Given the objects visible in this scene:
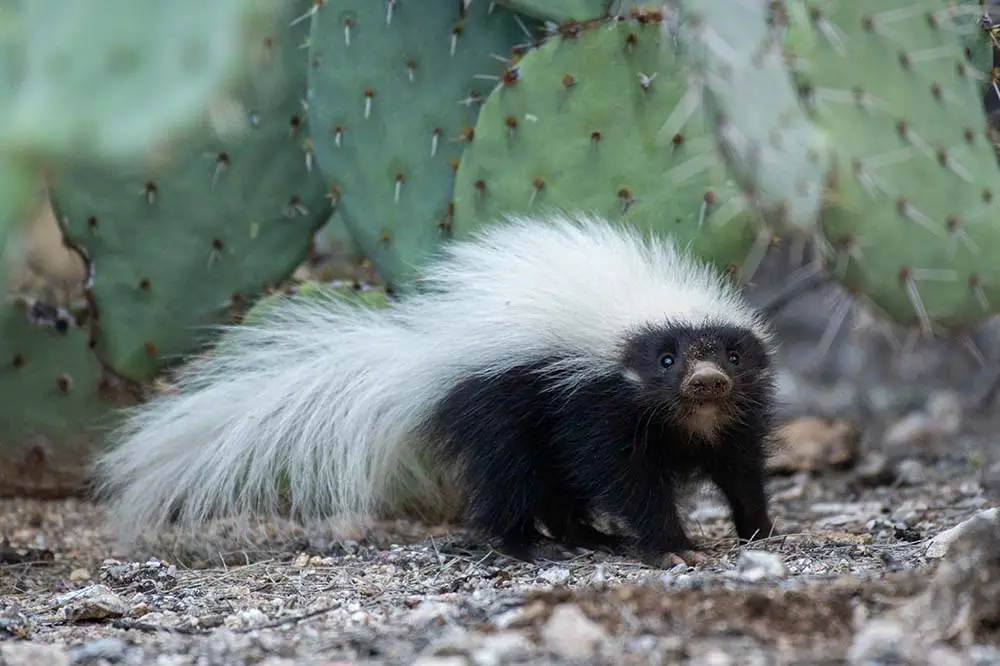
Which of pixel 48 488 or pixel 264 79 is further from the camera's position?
pixel 48 488

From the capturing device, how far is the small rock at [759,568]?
12.8 feet

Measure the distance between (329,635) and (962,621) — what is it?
160 centimetres

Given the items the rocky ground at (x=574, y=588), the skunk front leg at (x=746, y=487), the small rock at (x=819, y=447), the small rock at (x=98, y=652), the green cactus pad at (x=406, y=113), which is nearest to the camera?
the rocky ground at (x=574, y=588)

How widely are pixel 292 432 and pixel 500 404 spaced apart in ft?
3.03

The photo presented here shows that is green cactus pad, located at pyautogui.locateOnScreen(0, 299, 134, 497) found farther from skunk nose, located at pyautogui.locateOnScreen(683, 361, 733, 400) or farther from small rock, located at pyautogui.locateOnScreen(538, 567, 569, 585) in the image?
skunk nose, located at pyautogui.locateOnScreen(683, 361, 733, 400)

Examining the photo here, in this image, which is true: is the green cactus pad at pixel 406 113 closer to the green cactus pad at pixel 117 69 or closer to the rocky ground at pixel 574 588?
the rocky ground at pixel 574 588

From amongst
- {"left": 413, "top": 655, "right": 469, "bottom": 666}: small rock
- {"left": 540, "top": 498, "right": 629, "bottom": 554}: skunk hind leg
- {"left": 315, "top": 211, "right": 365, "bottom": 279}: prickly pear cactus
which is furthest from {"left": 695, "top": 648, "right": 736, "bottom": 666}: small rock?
{"left": 315, "top": 211, "right": 365, "bottom": 279}: prickly pear cactus

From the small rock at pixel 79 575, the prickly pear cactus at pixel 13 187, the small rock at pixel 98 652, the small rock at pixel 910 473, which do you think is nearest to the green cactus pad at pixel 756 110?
the prickly pear cactus at pixel 13 187

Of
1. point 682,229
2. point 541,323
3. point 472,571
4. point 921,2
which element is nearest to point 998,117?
point 921,2

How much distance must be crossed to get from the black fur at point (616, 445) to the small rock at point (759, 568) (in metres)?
0.73

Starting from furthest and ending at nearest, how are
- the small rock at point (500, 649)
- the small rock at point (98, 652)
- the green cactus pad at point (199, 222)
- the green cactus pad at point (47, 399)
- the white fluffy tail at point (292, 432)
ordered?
the green cactus pad at point (47, 399) → the green cactus pad at point (199, 222) → the white fluffy tail at point (292, 432) → the small rock at point (98, 652) → the small rock at point (500, 649)

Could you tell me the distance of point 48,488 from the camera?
6.59 metres

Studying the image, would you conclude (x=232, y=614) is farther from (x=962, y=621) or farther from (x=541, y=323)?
(x=962, y=621)

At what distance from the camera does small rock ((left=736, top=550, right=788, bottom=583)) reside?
390cm
